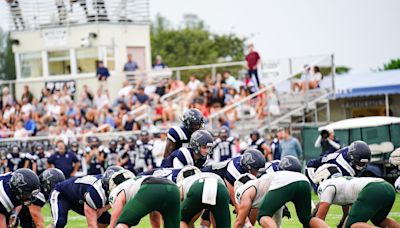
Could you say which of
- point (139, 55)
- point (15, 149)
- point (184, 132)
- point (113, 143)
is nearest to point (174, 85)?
point (113, 143)

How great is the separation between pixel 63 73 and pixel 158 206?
787 inches

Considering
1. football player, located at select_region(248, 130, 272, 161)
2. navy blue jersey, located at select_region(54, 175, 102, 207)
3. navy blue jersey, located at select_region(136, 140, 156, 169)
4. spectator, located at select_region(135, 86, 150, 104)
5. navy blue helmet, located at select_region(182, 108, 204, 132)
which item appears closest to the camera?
navy blue jersey, located at select_region(54, 175, 102, 207)

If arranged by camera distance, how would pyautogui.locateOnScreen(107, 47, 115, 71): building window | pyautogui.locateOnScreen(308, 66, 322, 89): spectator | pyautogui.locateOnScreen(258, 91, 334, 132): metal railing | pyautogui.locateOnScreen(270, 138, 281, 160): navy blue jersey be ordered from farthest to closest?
pyautogui.locateOnScreen(107, 47, 115, 71): building window < pyautogui.locateOnScreen(308, 66, 322, 89): spectator < pyautogui.locateOnScreen(258, 91, 334, 132): metal railing < pyautogui.locateOnScreen(270, 138, 281, 160): navy blue jersey

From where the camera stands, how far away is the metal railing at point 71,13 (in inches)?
1161

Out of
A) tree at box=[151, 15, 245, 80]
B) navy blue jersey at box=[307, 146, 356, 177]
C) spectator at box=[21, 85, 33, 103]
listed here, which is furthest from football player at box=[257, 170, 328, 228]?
tree at box=[151, 15, 245, 80]

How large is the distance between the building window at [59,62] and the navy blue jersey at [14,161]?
7.89 m

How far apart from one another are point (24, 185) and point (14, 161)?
1133cm

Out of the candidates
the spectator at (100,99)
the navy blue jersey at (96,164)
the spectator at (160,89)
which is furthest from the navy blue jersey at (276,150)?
the spectator at (100,99)

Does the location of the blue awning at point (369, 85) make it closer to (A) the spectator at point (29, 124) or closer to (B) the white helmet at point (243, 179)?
(A) the spectator at point (29, 124)

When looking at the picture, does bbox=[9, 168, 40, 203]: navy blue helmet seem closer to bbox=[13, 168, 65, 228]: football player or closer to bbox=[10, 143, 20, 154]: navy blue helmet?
bbox=[13, 168, 65, 228]: football player

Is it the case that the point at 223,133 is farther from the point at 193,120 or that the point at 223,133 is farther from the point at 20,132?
the point at 193,120

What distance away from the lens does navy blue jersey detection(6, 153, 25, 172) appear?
21.8 metres

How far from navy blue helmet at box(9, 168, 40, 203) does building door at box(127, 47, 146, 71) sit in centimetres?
1907

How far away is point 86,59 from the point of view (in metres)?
29.4
